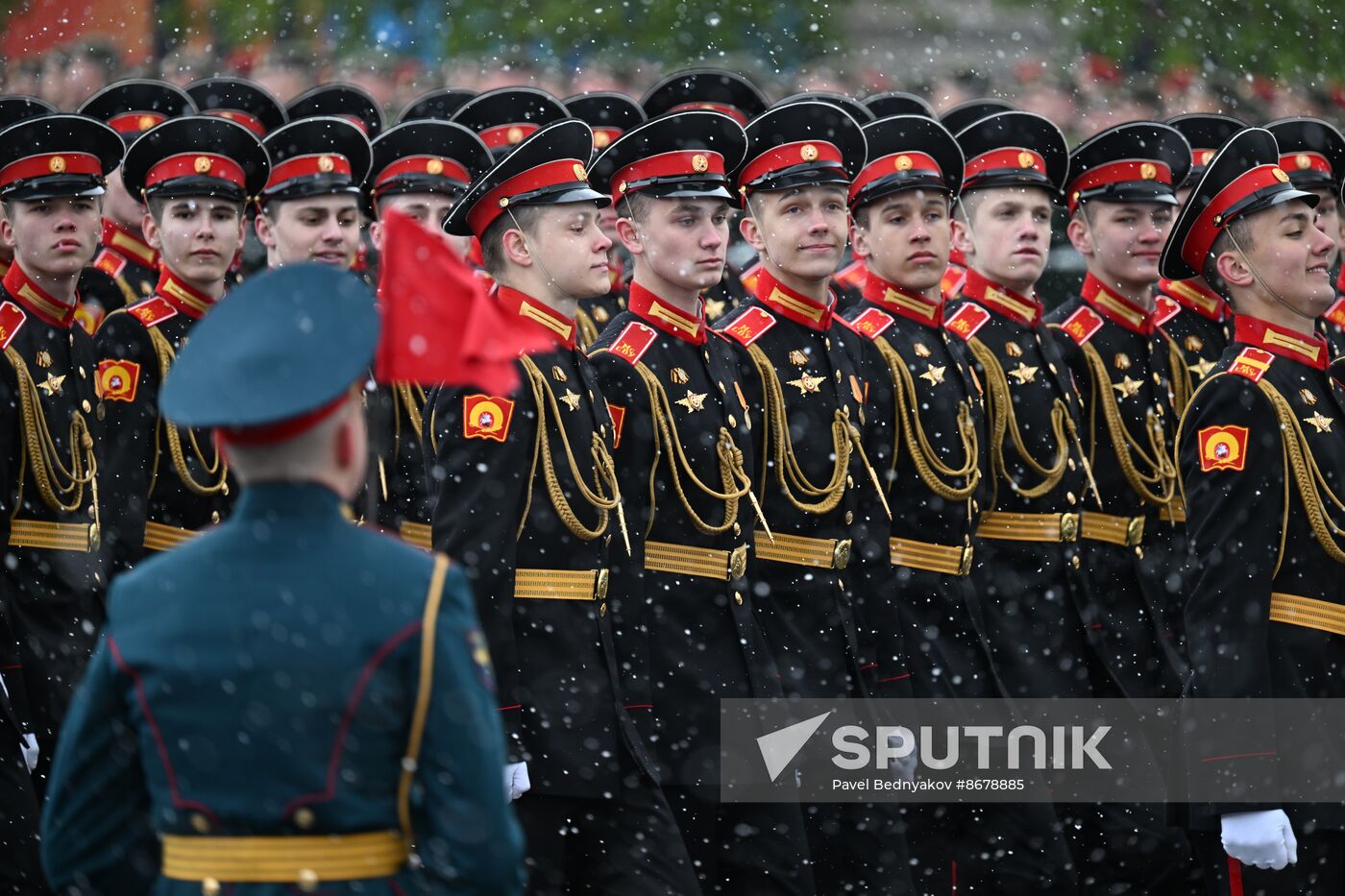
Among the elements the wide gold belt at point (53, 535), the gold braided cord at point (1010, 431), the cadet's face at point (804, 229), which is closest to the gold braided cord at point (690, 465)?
the cadet's face at point (804, 229)

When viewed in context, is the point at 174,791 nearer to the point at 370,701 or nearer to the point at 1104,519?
the point at 370,701

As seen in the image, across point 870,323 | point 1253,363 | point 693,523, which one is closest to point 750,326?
point 870,323

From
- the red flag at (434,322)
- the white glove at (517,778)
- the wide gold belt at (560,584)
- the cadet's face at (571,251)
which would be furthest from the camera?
the cadet's face at (571,251)

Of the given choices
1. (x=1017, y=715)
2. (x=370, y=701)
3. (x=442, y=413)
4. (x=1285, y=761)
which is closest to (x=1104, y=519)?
(x=1017, y=715)

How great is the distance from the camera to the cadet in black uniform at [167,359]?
7.75 meters

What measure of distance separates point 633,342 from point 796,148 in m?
1.10

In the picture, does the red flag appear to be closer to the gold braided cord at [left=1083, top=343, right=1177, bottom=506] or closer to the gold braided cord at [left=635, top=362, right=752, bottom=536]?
the gold braided cord at [left=635, top=362, right=752, bottom=536]

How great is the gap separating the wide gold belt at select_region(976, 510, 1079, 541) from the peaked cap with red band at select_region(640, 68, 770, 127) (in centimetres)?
Answer: 261

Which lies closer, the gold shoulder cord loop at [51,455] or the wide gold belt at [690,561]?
the wide gold belt at [690,561]

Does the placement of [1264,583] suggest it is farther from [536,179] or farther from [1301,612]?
[536,179]

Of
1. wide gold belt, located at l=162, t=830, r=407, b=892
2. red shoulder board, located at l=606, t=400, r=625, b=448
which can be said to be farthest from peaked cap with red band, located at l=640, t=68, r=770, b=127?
wide gold belt, located at l=162, t=830, r=407, b=892

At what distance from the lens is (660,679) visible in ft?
23.1

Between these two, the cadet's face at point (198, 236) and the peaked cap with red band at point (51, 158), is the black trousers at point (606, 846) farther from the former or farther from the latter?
the peaked cap with red band at point (51, 158)

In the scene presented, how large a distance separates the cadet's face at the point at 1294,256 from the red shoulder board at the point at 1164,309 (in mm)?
1763
